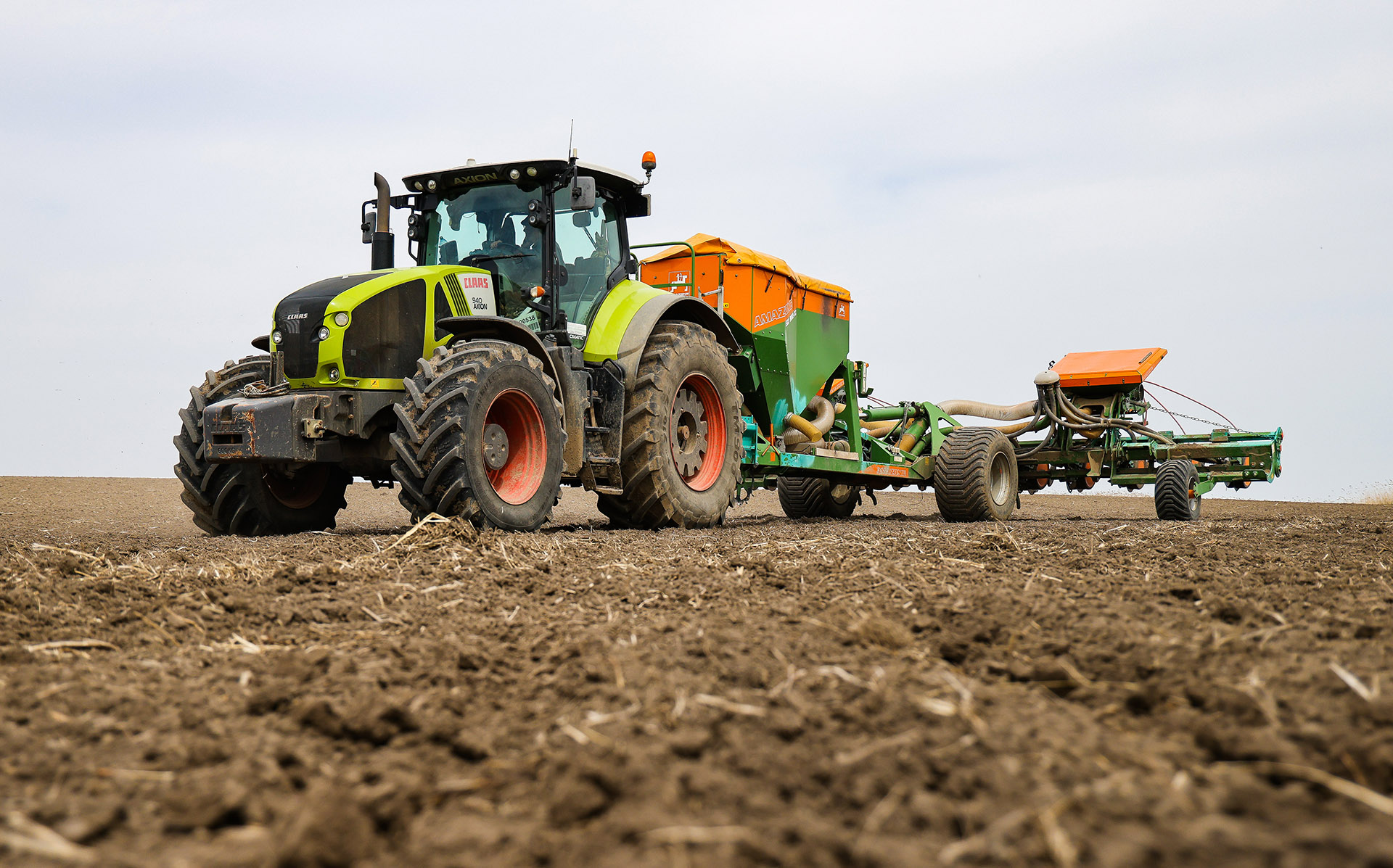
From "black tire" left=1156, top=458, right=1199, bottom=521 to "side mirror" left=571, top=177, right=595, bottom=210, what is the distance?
730 centimetres

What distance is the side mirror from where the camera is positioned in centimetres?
714

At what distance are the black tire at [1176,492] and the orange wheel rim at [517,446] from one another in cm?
740

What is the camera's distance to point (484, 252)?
7.66 m

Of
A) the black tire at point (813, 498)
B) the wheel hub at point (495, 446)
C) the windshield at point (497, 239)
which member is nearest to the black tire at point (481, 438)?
the wheel hub at point (495, 446)

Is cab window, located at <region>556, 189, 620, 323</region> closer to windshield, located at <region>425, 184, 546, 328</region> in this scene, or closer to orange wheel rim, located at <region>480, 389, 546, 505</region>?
windshield, located at <region>425, 184, 546, 328</region>

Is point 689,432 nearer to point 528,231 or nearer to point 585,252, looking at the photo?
point 585,252

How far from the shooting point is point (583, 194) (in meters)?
7.15

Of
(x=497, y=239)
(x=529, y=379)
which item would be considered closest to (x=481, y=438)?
(x=529, y=379)

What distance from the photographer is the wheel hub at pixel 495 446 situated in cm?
650

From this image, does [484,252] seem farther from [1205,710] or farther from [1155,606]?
[1205,710]

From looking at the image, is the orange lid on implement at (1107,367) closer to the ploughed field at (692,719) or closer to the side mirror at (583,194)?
the side mirror at (583,194)

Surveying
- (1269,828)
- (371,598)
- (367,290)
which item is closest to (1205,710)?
(1269,828)

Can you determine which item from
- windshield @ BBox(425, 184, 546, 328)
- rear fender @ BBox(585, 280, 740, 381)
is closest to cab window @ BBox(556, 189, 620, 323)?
rear fender @ BBox(585, 280, 740, 381)

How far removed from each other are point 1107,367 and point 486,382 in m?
8.77
